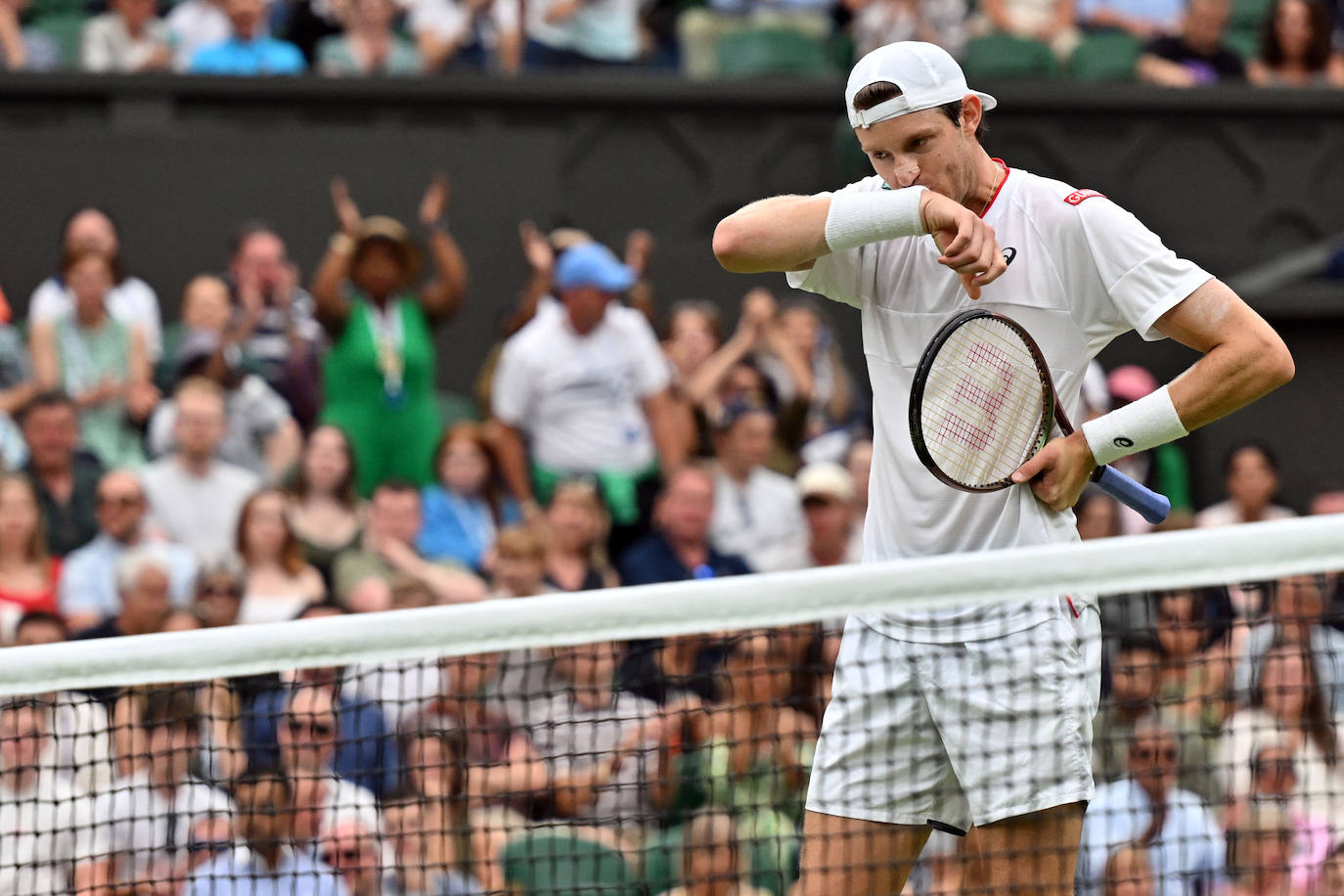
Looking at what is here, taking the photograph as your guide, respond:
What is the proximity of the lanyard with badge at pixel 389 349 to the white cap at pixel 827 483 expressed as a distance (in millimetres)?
1885

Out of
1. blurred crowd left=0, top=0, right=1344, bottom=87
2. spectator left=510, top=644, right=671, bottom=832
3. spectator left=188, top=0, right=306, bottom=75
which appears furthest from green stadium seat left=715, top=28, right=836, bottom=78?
spectator left=510, top=644, right=671, bottom=832

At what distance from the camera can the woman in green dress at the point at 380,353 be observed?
351 inches

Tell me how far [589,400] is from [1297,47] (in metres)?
5.07

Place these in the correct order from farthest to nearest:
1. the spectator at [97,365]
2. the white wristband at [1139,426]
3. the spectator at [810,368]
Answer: the spectator at [810,368] < the spectator at [97,365] < the white wristband at [1139,426]

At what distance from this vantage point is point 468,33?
427 inches

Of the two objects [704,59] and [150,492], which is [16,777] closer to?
[150,492]

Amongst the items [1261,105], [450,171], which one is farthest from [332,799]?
[1261,105]

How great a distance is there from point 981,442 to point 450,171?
21.8 ft

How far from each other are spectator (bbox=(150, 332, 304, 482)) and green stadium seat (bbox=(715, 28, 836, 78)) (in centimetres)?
363

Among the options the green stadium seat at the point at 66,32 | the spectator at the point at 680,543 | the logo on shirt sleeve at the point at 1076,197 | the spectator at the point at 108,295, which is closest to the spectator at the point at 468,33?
the green stadium seat at the point at 66,32

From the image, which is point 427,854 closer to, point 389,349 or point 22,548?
point 22,548

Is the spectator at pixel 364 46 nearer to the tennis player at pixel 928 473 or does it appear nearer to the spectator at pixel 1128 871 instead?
the spectator at pixel 1128 871

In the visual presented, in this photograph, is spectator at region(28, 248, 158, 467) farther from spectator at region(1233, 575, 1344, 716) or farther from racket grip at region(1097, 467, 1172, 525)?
racket grip at region(1097, 467, 1172, 525)

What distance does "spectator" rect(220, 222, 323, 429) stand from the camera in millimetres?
8891
